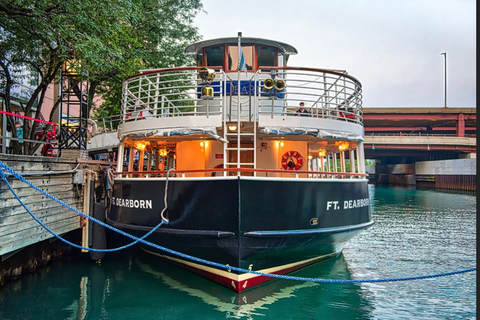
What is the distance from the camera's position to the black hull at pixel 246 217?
7898 millimetres

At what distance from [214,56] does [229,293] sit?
6.50 m

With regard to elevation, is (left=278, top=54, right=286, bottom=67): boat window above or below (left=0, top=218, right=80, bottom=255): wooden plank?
above

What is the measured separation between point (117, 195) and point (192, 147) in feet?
7.18

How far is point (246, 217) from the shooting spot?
309 inches

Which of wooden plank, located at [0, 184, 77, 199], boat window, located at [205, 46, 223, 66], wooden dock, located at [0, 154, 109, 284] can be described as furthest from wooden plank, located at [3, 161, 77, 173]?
boat window, located at [205, 46, 223, 66]

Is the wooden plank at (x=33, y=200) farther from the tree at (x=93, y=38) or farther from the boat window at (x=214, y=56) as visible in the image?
the boat window at (x=214, y=56)

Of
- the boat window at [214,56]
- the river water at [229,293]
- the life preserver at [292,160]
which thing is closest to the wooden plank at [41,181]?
the river water at [229,293]

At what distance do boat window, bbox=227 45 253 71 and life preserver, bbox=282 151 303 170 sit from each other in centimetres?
264

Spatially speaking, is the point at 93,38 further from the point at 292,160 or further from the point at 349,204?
the point at 349,204

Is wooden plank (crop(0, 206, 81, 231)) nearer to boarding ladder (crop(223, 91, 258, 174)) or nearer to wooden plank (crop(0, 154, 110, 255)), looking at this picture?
wooden plank (crop(0, 154, 110, 255))

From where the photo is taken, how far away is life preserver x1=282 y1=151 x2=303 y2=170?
412 inches

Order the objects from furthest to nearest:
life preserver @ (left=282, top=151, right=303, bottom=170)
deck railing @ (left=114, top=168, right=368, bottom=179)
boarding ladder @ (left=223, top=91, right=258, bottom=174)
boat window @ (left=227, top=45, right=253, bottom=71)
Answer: boat window @ (left=227, top=45, right=253, bottom=71) → life preserver @ (left=282, top=151, right=303, bottom=170) → boarding ladder @ (left=223, top=91, right=258, bottom=174) → deck railing @ (left=114, top=168, right=368, bottom=179)

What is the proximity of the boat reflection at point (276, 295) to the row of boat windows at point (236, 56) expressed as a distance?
5517 mm

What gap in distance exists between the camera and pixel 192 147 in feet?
34.4
